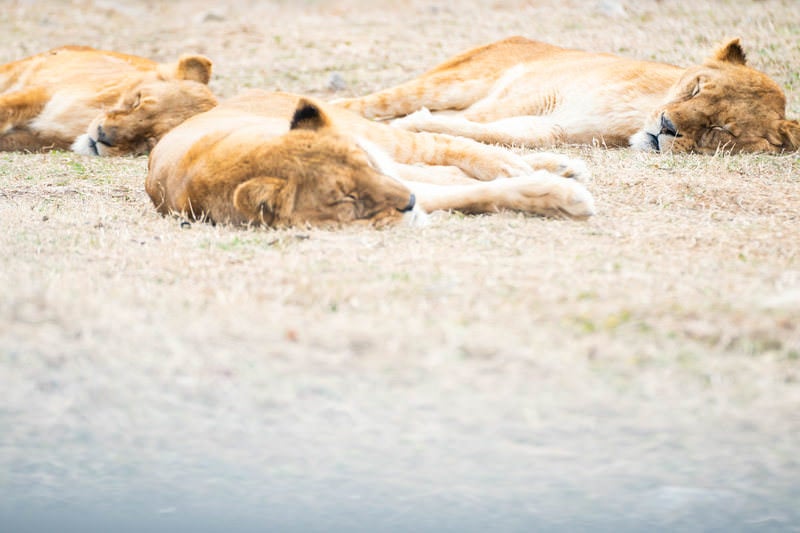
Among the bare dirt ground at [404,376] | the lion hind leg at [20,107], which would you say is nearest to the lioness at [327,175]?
the bare dirt ground at [404,376]

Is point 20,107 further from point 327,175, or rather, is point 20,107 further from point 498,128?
point 327,175

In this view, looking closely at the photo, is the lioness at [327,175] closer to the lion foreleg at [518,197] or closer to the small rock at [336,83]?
the lion foreleg at [518,197]

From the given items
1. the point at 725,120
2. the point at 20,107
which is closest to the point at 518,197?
the point at 725,120

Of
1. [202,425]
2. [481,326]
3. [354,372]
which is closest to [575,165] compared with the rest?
[481,326]

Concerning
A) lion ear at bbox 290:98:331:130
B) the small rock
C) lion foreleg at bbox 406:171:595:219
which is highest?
the small rock

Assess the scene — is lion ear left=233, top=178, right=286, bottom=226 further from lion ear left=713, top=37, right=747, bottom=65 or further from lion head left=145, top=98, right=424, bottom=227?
lion ear left=713, top=37, right=747, bottom=65

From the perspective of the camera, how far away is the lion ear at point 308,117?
3951mm

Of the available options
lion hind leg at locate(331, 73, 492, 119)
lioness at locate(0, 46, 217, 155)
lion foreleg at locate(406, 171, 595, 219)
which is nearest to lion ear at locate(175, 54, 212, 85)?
lioness at locate(0, 46, 217, 155)

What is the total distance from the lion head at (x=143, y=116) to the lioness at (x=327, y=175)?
1.84 metres

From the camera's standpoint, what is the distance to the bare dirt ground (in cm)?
220

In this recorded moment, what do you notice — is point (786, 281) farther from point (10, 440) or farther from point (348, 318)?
point (10, 440)

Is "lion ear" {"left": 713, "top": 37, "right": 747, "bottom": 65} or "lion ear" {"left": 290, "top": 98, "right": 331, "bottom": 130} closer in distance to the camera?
"lion ear" {"left": 290, "top": 98, "right": 331, "bottom": 130}

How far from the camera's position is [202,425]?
2.42 meters

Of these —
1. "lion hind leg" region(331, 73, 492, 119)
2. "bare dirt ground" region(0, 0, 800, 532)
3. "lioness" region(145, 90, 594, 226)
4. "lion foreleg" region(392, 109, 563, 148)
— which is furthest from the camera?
"lion hind leg" region(331, 73, 492, 119)
